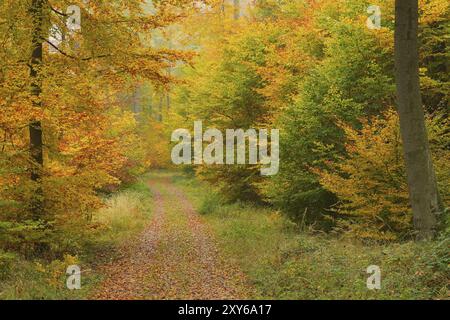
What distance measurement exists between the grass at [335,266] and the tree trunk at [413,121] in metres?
0.80

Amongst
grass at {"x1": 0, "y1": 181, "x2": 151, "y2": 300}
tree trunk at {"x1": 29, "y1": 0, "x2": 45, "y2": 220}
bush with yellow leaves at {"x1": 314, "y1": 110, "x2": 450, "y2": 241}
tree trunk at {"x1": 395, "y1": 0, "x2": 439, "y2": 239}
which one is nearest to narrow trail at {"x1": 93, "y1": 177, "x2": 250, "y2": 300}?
grass at {"x1": 0, "y1": 181, "x2": 151, "y2": 300}

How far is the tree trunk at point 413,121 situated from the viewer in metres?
9.07

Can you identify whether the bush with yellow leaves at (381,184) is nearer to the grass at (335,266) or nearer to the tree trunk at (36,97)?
the grass at (335,266)

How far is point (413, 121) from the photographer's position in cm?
920

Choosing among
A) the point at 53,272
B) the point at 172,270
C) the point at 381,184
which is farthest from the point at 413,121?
the point at 53,272

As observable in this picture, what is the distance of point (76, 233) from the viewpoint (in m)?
11.0

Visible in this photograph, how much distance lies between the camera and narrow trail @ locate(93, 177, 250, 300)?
8375 mm

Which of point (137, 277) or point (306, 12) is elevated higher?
point (306, 12)

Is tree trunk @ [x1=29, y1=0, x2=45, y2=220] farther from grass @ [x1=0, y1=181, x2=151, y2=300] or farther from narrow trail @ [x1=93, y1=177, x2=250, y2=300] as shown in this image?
narrow trail @ [x1=93, y1=177, x2=250, y2=300]

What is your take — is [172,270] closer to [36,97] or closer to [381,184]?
[36,97]

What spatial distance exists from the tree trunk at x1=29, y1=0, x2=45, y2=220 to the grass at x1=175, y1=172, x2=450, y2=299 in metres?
4.79
